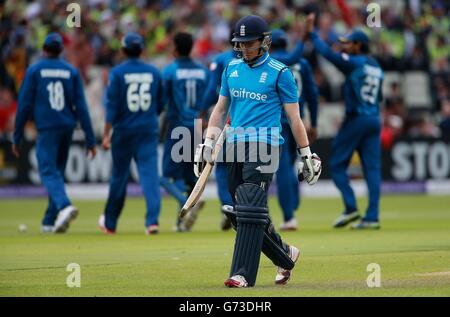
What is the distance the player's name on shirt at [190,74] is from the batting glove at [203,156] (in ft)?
23.1

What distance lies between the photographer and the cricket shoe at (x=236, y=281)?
9445 millimetres

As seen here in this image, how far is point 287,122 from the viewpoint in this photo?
624 inches

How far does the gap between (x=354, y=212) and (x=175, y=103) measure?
3.20 metres

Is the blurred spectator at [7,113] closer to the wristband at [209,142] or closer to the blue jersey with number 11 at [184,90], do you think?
the blue jersey with number 11 at [184,90]

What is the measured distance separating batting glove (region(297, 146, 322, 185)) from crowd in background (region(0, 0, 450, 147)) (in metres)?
16.5

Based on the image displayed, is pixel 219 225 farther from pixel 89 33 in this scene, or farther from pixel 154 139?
pixel 89 33

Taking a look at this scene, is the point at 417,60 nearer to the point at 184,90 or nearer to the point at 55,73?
the point at 184,90

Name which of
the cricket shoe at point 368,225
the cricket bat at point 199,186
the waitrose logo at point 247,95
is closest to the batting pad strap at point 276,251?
the cricket bat at point 199,186

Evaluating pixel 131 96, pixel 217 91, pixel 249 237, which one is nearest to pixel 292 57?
pixel 217 91

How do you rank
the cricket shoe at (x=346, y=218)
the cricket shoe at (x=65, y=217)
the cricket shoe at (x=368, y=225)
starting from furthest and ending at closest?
the cricket shoe at (x=346, y=218) → the cricket shoe at (x=368, y=225) → the cricket shoe at (x=65, y=217)

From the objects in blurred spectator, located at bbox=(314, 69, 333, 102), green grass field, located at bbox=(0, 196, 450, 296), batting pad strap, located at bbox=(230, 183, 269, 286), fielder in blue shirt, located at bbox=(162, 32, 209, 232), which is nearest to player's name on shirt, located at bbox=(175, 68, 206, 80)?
fielder in blue shirt, located at bbox=(162, 32, 209, 232)

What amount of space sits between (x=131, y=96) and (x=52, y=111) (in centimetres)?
121

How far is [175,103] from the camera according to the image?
16891 millimetres
